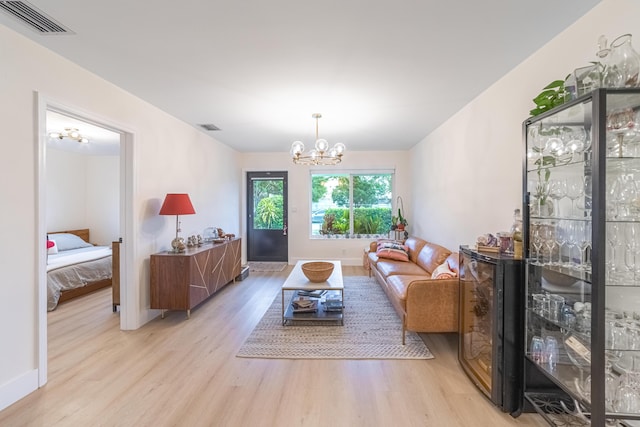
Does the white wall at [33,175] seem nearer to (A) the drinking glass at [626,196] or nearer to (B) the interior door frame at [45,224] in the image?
(B) the interior door frame at [45,224]

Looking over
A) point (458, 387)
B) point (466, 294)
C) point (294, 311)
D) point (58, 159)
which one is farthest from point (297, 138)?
point (58, 159)

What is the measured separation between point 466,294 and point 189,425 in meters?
2.23

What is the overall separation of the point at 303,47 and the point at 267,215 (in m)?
4.82

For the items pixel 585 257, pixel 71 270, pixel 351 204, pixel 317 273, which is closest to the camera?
pixel 585 257

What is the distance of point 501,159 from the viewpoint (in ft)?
9.06

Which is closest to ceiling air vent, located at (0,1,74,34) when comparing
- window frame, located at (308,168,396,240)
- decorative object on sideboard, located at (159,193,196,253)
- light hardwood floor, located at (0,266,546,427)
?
decorative object on sideboard, located at (159,193,196,253)

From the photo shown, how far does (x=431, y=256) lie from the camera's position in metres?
4.02

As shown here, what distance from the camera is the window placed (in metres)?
6.63

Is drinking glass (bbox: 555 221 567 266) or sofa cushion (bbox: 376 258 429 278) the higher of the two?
drinking glass (bbox: 555 221 567 266)

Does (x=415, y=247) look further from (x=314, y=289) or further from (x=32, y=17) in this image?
(x=32, y=17)

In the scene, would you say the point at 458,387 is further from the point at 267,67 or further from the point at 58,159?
the point at 58,159

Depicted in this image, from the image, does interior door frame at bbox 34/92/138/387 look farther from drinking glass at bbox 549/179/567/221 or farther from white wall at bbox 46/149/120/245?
white wall at bbox 46/149/120/245

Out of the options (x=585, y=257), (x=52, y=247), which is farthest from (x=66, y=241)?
(x=585, y=257)

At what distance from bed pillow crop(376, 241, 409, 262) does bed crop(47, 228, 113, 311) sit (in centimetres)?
444
